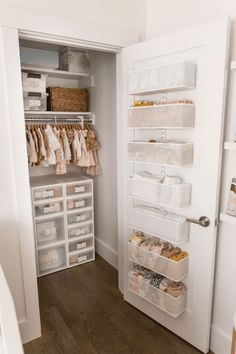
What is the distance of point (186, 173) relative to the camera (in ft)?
5.38

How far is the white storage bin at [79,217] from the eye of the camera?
2.73m

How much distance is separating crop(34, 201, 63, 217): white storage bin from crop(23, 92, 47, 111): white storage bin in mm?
908

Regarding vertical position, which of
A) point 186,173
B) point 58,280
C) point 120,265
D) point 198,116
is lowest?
point 58,280

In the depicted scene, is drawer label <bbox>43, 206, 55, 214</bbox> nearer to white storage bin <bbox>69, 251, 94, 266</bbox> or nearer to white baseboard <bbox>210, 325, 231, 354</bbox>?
white storage bin <bbox>69, 251, 94, 266</bbox>

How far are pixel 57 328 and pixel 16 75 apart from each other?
176 cm

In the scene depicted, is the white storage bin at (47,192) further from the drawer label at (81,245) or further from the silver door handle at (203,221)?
the silver door handle at (203,221)

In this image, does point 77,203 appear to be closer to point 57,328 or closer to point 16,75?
point 57,328

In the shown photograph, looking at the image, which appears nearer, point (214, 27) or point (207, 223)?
point (214, 27)

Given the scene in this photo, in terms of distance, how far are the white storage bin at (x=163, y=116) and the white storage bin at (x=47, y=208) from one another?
48.6 inches

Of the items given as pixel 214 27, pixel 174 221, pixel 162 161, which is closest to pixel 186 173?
pixel 162 161

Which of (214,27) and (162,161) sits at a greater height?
(214,27)

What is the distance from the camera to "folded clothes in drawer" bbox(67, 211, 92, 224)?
273 cm

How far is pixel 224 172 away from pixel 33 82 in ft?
5.99

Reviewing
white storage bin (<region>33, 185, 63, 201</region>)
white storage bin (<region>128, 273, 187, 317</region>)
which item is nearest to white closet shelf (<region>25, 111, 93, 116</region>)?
white storage bin (<region>33, 185, 63, 201</region>)
